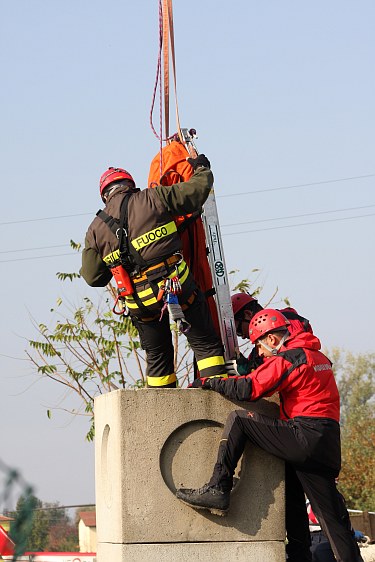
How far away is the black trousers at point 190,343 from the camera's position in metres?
7.81

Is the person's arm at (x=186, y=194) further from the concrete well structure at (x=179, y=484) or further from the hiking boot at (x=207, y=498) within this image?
the hiking boot at (x=207, y=498)

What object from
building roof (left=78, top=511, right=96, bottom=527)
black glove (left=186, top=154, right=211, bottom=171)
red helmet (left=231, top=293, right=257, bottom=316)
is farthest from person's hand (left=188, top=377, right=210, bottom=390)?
building roof (left=78, top=511, right=96, bottom=527)

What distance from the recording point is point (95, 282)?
8062mm

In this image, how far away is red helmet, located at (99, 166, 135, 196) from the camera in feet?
25.9

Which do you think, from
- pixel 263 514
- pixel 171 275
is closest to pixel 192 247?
pixel 171 275

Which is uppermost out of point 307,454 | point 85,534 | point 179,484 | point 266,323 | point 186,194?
point 186,194

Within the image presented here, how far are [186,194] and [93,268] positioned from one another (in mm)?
936

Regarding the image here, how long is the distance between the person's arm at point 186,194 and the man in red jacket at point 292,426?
93cm

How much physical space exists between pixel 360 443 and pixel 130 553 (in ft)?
83.3

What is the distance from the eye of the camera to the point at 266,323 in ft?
24.8

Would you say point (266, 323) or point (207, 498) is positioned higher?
point (266, 323)

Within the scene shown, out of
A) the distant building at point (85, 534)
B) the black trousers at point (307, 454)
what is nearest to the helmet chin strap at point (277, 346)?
the black trousers at point (307, 454)

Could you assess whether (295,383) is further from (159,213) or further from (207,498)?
(159,213)

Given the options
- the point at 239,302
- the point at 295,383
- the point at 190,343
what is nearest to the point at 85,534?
the point at 239,302
